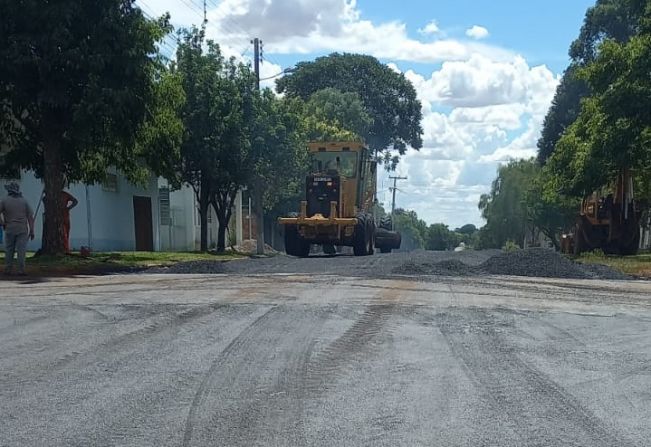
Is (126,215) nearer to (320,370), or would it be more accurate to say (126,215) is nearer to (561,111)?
(320,370)

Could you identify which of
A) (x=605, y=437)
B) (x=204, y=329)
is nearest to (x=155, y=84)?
(x=204, y=329)

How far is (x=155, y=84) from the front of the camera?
21625 mm

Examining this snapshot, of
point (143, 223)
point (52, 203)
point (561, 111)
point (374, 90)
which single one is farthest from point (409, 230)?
point (52, 203)

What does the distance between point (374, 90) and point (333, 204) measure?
154 ft

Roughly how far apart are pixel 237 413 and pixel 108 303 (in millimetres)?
5826

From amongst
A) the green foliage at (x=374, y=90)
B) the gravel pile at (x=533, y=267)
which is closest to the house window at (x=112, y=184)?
the gravel pile at (x=533, y=267)

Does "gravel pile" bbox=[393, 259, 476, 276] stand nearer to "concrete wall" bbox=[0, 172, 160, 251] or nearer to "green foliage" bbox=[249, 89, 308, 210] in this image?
"concrete wall" bbox=[0, 172, 160, 251]

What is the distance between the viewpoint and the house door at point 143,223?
36.4 m

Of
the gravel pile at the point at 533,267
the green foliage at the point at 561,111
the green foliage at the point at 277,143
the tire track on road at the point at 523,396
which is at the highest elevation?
the green foliage at the point at 561,111

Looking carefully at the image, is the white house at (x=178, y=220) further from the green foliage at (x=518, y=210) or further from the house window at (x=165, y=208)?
the green foliage at (x=518, y=210)

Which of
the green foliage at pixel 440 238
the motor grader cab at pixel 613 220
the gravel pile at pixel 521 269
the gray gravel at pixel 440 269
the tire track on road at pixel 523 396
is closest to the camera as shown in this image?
the tire track on road at pixel 523 396

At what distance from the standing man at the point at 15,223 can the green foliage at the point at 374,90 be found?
53.7 metres

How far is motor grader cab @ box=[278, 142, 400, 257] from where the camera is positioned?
28234mm

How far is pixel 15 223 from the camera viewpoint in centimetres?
1591
